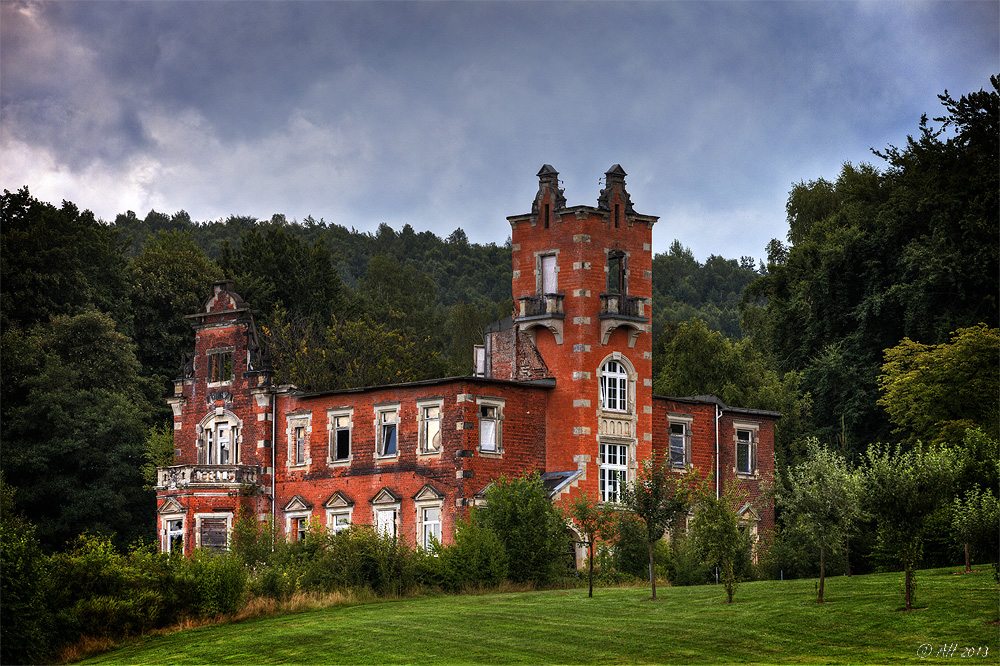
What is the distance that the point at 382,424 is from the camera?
5659cm

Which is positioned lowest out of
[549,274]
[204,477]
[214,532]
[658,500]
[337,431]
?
[214,532]

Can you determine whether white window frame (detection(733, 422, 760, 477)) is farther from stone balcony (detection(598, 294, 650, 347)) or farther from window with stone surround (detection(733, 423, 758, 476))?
stone balcony (detection(598, 294, 650, 347))

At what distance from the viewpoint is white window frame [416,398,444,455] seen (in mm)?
54484

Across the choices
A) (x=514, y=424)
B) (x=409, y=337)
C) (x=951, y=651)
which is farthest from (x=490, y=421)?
(x=409, y=337)

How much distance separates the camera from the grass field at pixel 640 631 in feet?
98.7

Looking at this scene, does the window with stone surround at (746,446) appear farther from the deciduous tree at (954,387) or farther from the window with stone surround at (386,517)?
the window with stone surround at (386,517)

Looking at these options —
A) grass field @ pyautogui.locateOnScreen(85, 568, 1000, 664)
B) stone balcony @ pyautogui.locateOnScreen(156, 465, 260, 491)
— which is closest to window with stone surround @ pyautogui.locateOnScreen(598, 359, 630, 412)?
stone balcony @ pyautogui.locateOnScreen(156, 465, 260, 491)

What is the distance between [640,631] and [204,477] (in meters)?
29.5

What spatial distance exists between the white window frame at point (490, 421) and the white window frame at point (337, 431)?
19.7 feet

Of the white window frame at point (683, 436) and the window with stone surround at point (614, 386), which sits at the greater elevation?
the window with stone surround at point (614, 386)

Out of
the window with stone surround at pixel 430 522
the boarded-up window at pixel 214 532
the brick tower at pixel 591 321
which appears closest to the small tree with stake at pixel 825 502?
the brick tower at pixel 591 321

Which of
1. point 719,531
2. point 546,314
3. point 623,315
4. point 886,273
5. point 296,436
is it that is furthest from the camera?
point 886,273

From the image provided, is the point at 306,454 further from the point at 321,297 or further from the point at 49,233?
the point at 321,297

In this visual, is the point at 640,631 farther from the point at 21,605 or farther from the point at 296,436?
the point at 296,436
